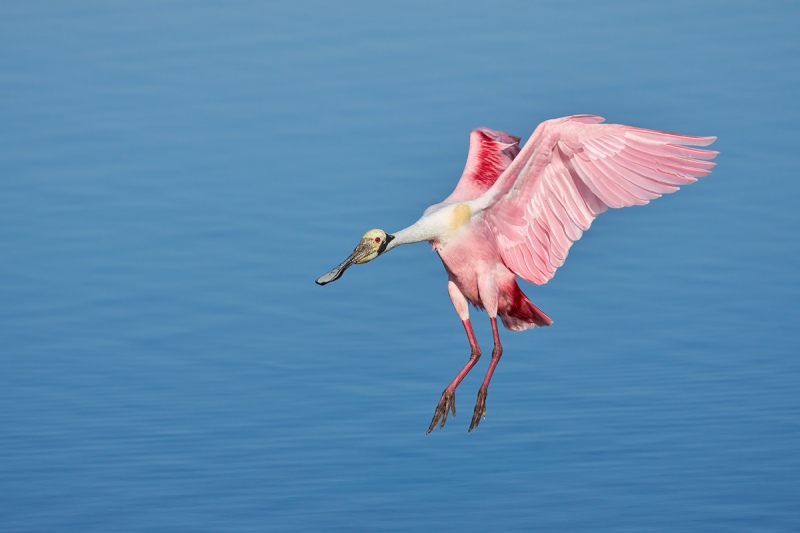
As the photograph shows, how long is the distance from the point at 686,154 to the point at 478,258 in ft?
4.84

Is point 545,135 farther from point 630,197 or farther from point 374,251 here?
point 374,251

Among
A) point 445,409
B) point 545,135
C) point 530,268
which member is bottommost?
point 445,409

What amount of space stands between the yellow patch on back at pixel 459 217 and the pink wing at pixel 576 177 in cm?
14

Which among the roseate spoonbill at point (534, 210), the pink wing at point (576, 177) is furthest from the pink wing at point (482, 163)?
the pink wing at point (576, 177)

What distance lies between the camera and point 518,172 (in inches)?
428

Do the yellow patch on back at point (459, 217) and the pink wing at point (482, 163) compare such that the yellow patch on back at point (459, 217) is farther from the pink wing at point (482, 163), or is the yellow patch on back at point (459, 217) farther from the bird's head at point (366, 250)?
the pink wing at point (482, 163)

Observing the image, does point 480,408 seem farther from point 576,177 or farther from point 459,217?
point 576,177

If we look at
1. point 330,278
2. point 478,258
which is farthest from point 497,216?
point 330,278

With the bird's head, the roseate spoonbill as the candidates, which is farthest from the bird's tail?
the bird's head

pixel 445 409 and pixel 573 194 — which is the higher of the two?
pixel 573 194

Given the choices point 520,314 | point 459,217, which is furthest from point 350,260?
point 520,314

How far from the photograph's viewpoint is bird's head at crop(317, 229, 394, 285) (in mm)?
11109

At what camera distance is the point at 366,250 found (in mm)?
11172

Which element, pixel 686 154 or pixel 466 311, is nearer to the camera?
pixel 686 154
